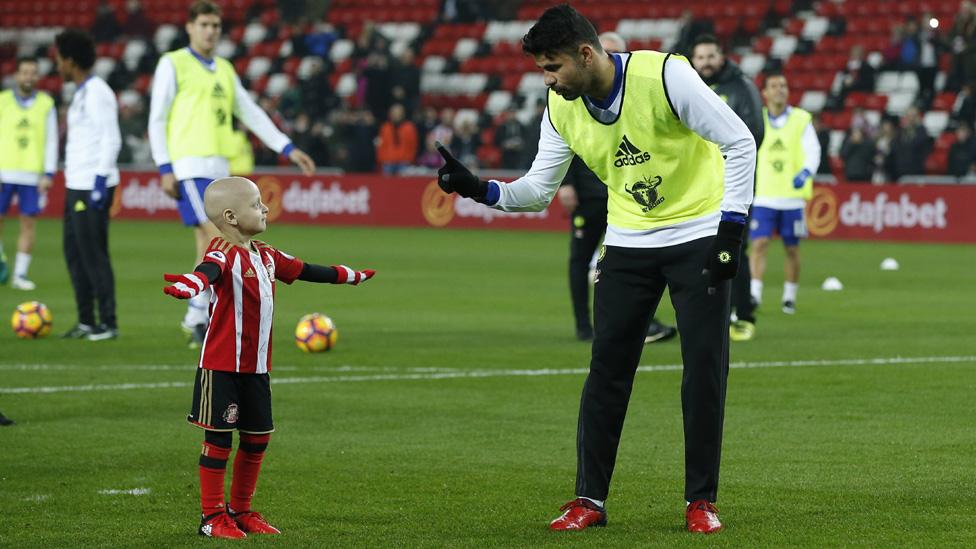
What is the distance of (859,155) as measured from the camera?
2850 cm

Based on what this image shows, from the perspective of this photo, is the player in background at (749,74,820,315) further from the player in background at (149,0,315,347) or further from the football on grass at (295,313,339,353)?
the player in background at (149,0,315,347)

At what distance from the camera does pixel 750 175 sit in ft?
20.3

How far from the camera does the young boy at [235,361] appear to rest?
6.24 meters

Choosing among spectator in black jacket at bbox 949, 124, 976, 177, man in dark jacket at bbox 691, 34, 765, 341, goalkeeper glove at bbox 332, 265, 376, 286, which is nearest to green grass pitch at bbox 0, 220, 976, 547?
goalkeeper glove at bbox 332, 265, 376, 286

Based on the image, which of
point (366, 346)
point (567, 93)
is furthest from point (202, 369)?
point (366, 346)

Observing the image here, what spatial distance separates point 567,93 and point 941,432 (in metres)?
3.56

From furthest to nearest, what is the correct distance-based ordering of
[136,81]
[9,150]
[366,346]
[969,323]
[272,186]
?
[136,81], [272,186], [9,150], [969,323], [366,346]

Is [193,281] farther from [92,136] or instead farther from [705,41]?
[92,136]

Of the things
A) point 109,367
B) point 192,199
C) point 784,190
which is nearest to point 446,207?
point 784,190

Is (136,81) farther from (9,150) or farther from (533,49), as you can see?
(533,49)

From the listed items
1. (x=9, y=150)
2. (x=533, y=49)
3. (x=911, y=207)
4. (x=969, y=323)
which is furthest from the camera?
(x=911, y=207)

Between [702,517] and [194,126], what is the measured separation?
7.51m

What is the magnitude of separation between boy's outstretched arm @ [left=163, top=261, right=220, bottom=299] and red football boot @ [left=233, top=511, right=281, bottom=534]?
94cm

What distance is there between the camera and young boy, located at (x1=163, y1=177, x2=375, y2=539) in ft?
20.5
